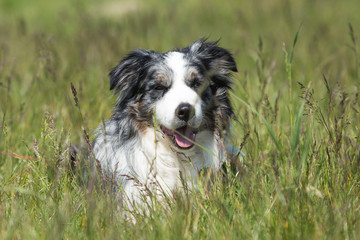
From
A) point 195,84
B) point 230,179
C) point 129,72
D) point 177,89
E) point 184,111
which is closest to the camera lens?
point 230,179

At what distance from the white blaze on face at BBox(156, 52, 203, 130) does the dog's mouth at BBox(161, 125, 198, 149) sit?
10 cm

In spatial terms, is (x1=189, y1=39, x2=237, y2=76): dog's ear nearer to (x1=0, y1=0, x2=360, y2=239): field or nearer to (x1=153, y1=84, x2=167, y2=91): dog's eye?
(x1=0, y1=0, x2=360, y2=239): field

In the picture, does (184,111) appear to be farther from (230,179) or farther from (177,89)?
(230,179)

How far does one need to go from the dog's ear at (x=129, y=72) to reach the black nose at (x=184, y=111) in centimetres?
61

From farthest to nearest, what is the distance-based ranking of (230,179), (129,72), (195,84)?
1. (129,72)
2. (195,84)
3. (230,179)

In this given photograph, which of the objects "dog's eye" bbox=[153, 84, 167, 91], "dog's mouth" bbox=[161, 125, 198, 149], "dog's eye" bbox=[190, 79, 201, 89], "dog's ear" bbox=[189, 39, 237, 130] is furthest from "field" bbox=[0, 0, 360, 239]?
"dog's eye" bbox=[153, 84, 167, 91]

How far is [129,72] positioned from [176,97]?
584mm

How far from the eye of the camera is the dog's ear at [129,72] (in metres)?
3.58

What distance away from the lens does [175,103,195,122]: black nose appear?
3.11 metres

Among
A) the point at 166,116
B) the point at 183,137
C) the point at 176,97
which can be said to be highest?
the point at 176,97

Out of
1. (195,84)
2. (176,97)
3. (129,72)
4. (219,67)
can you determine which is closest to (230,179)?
(176,97)

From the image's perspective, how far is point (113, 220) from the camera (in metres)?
2.50

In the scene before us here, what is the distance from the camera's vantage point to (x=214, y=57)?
146 inches

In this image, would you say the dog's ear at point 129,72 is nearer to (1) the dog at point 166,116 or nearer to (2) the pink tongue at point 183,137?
(1) the dog at point 166,116
